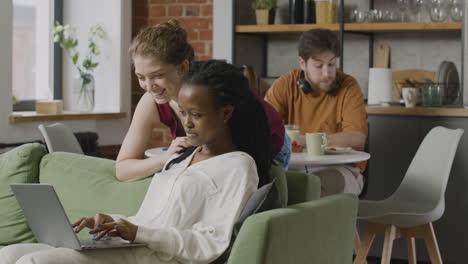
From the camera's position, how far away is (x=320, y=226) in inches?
94.3

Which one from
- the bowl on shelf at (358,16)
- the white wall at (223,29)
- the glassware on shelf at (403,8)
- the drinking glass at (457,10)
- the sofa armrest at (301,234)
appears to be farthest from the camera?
the white wall at (223,29)

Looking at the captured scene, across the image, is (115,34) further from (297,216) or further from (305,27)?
(297,216)

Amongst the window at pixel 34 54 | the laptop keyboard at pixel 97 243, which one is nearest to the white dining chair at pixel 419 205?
the laptop keyboard at pixel 97 243

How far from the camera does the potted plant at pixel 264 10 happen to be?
5.49 m

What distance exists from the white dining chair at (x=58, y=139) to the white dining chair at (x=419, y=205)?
155 centimetres

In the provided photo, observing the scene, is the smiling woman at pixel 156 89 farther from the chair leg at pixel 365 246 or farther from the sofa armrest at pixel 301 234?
the chair leg at pixel 365 246

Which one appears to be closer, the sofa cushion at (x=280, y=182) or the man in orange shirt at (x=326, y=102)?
the sofa cushion at (x=280, y=182)

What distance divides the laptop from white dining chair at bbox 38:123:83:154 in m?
1.62

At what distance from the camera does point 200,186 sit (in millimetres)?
2305

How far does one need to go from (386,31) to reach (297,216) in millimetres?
3397

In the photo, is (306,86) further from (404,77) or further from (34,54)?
(34,54)

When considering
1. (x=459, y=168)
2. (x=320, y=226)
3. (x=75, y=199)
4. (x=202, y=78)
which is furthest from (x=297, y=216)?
(x=459, y=168)

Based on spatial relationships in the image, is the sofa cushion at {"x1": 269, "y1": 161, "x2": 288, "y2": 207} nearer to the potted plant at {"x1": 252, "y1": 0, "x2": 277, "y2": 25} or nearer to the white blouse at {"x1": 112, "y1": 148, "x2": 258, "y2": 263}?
the white blouse at {"x1": 112, "y1": 148, "x2": 258, "y2": 263}

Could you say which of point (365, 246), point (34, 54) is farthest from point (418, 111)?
point (34, 54)
